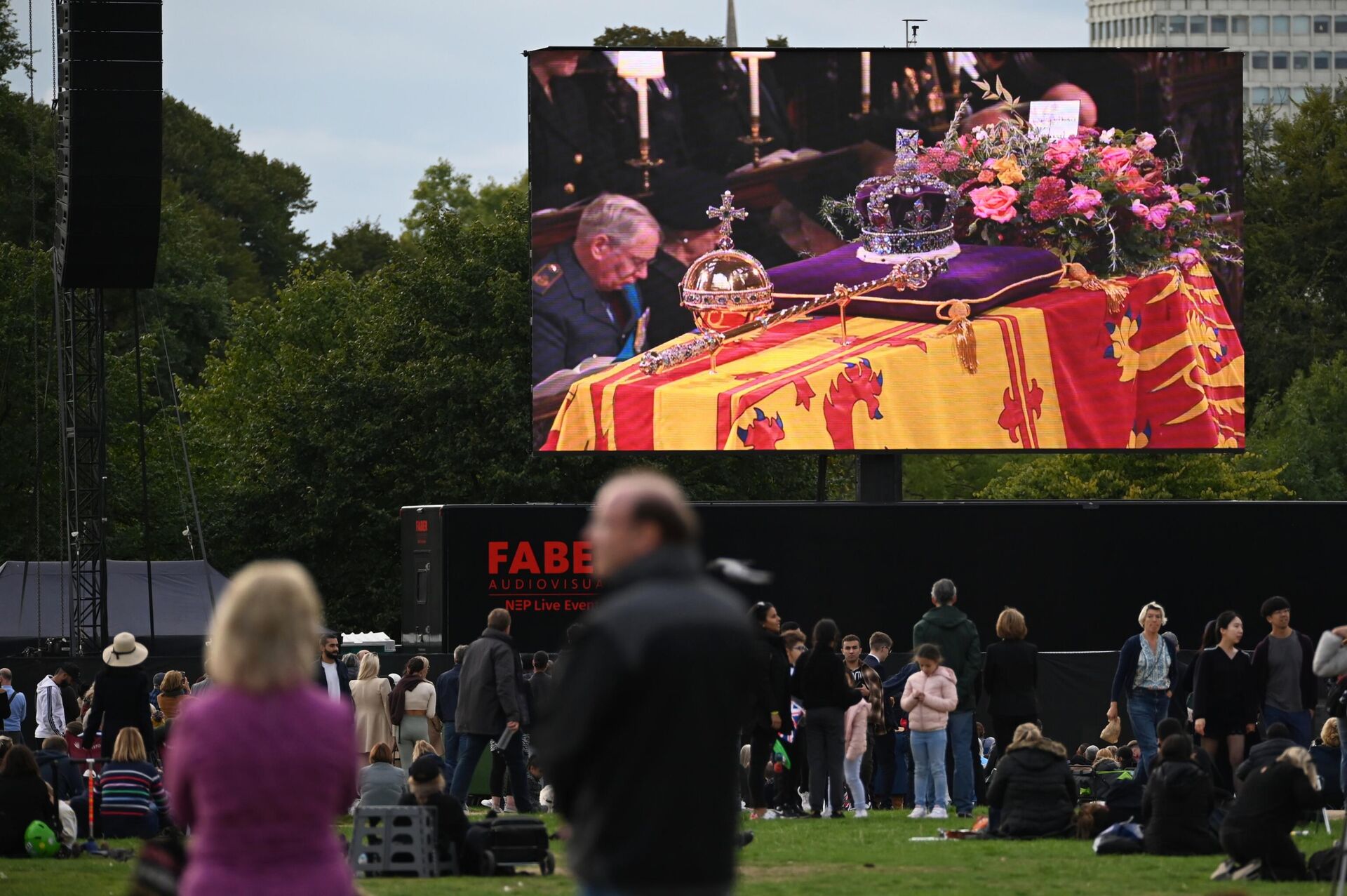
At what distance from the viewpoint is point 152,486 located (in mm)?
41750

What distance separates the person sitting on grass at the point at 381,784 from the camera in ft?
41.1

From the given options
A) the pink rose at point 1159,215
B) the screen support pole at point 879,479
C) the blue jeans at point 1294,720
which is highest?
the pink rose at point 1159,215

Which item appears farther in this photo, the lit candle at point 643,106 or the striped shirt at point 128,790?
the lit candle at point 643,106

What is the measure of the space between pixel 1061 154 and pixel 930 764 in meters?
9.63

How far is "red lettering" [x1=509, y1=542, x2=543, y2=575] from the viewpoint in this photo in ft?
72.9

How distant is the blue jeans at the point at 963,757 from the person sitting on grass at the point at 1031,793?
75.2 inches

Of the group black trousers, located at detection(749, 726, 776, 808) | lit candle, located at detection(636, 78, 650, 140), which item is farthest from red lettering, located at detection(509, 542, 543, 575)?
black trousers, located at detection(749, 726, 776, 808)

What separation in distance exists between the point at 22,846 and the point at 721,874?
374 inches

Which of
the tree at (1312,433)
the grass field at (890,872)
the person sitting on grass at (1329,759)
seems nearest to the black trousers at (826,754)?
the grass field at (890,872)

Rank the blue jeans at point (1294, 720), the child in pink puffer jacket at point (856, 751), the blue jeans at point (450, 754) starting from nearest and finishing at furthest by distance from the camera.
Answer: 1. the blue jeans at point (1294, 720)
2. the child in pink puffer jacket at point (856, 751)
3. the blue jeans at point (450, 754)

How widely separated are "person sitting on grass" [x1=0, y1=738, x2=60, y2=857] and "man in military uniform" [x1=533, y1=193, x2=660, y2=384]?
993cm

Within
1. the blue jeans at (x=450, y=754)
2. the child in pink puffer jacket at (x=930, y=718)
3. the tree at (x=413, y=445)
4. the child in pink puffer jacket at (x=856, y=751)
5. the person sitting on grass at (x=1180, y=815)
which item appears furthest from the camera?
the tree at (x=413, y=445)

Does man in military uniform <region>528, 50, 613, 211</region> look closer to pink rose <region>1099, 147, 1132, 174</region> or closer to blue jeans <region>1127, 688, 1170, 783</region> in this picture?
pink rose <region>1099, 147, 1132, 174</region>

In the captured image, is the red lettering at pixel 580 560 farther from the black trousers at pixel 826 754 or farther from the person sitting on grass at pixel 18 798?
the person sitting on grass at pixel 18 798
